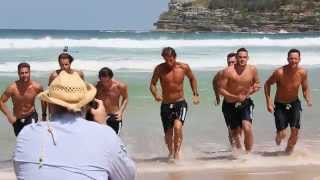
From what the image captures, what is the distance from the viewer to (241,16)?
94000mm

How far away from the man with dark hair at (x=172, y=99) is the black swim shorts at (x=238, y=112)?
1.33ft

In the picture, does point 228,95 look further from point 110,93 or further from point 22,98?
point 22,98

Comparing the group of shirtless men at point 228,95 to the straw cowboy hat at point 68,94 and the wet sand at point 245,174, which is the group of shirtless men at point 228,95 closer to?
the wet sand at point 245,174

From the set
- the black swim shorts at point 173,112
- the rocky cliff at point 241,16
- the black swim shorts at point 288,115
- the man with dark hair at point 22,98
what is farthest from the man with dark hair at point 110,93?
the rocky cliff at point 241,16

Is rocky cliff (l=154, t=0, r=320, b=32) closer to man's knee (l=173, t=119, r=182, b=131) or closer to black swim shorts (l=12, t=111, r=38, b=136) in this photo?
man's knee (l=173, t=119, r=182, b=131)

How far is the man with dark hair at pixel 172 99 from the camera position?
324 inches

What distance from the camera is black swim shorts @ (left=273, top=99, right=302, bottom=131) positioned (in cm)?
852

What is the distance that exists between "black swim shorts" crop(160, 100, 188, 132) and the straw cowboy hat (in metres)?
5.40

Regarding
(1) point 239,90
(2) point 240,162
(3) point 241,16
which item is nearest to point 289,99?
(1) point 239,90

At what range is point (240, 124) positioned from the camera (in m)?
A: 8.51

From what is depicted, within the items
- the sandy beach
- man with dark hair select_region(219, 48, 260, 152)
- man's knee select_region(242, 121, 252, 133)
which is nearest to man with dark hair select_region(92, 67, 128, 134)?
the sandy beach

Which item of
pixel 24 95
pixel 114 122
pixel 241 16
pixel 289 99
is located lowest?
pixel 241 16

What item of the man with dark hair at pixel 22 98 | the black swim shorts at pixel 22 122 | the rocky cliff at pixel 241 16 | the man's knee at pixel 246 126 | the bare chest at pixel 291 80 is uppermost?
the bare chest at pixel 291 80

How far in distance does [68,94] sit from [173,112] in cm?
546
